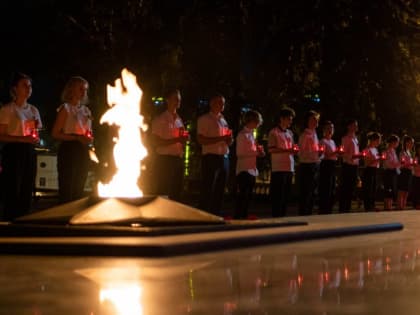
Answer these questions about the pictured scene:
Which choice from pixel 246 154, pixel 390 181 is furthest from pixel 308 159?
pixel 390 181

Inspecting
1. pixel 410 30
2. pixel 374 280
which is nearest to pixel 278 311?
pixel 374 280

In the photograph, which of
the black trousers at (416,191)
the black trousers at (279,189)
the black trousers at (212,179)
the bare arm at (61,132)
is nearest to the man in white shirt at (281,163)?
the black trousers at (279,189)

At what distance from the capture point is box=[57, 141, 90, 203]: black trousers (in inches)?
380

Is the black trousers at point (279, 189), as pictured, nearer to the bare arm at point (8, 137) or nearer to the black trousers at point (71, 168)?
the black trousers at point (71, 168)

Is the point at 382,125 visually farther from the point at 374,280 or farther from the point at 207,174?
the point at 374,280

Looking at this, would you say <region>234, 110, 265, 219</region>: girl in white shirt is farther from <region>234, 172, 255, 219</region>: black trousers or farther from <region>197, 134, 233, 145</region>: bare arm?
<region>197, 134, 233, 145</region>: bare arm

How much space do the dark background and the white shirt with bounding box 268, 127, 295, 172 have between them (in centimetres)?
996

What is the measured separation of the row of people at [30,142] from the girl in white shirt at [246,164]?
11.2 feet

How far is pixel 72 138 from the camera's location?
9.59 m

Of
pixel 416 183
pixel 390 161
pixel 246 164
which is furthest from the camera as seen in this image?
pixel 416 183

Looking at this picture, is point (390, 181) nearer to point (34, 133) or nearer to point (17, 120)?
point (34, 133)

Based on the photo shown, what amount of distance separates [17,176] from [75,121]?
2.98ft

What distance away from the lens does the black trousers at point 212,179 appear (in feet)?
38.5

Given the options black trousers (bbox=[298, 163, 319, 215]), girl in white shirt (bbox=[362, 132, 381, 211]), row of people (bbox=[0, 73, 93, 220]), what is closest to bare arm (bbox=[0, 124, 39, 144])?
row of people (bbox=[0, 73, 93, 220])
